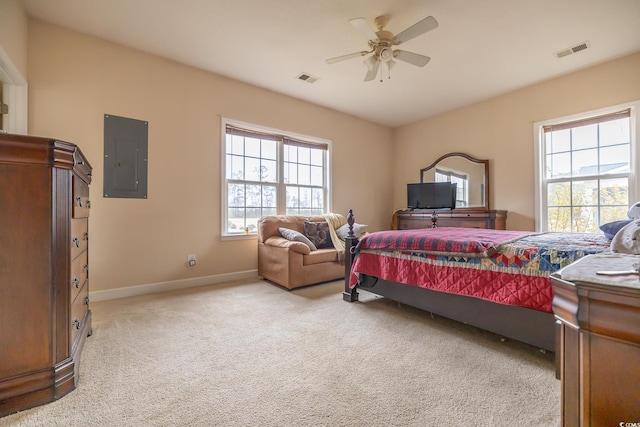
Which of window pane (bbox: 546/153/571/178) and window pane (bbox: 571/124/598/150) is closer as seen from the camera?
window pane (bbox: 571/124/598/150)

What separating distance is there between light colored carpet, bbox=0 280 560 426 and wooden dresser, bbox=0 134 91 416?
0.14 meters

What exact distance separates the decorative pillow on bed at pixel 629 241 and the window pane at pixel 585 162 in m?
3.03

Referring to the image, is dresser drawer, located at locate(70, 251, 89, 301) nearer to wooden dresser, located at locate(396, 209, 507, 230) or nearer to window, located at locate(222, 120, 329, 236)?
window, located at locate(222, 120, 329, 236)

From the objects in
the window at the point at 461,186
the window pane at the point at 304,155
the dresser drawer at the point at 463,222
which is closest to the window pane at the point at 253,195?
the window pane at the point at 304,155

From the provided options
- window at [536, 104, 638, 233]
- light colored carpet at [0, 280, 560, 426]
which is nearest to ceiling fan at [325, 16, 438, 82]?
light colored carpet at [0, 280, 560, 426]

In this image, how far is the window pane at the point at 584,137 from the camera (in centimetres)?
362

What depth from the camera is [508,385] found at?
1.46 meters

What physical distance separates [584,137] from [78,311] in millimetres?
5679

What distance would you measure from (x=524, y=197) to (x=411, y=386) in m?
3.91

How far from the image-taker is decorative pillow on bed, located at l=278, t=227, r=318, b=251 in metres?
3.51

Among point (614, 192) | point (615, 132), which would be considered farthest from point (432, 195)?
point (615, 132)

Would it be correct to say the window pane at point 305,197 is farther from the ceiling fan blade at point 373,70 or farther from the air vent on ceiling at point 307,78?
the ceiling fan blade at point 373,70

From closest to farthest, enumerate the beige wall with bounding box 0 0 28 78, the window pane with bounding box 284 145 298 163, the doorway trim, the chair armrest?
the beige wall with bounding box 0 0 28 78
the doorway trim
the chair armrest
the window pane with bounding box 284 145 298 163

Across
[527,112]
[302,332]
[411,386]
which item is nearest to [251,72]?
[302,332]
